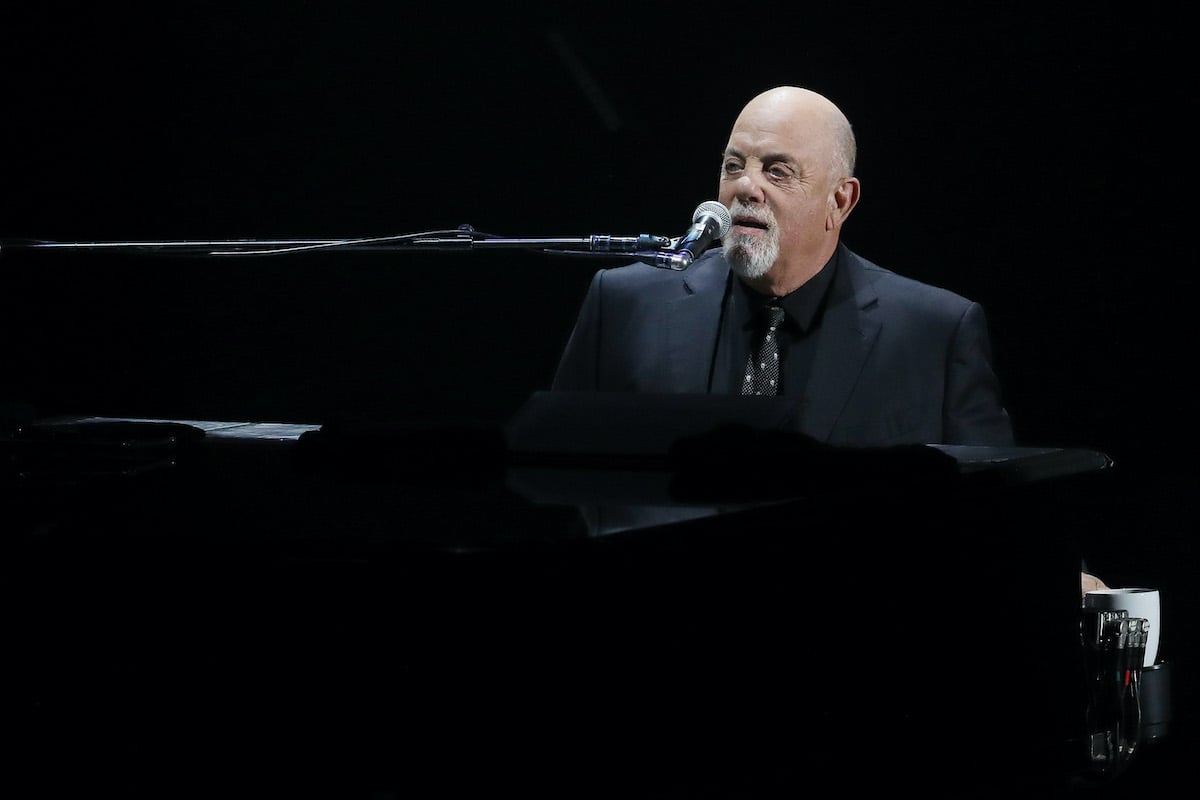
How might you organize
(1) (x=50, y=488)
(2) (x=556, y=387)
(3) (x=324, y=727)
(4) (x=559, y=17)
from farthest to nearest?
1. (4) (x=559, y=17)
2. (2) (x=556, y=387)
3. (1) (x=50, y=488)
4. (3) (x=324, y=727)

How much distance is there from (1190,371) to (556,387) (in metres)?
1.34

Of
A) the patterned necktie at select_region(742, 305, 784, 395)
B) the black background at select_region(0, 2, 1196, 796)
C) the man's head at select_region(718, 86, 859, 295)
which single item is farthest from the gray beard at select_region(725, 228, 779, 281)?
the black background at select_region(0, 2, 1196, 796)

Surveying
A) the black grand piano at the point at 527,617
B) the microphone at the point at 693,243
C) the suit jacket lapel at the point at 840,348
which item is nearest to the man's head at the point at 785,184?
the suit jacket lapel at the point at 840,348

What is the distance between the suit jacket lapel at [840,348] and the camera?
2.72 metres

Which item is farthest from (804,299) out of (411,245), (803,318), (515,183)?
(411,245)

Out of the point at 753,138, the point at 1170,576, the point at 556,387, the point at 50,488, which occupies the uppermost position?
the point at 753,138

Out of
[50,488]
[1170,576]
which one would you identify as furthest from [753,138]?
[50,488]

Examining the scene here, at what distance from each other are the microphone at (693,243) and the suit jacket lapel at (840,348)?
1024 mm

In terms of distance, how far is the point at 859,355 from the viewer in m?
2.77

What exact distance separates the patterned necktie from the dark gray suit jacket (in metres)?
0.08

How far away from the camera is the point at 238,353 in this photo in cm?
362

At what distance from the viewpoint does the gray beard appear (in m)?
2.87

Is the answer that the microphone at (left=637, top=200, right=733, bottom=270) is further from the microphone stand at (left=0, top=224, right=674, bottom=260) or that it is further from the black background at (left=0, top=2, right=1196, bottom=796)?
the black background at (left=0, top=2, right=1196, bottom=796)

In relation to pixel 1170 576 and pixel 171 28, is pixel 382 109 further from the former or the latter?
pixel 1170 576
